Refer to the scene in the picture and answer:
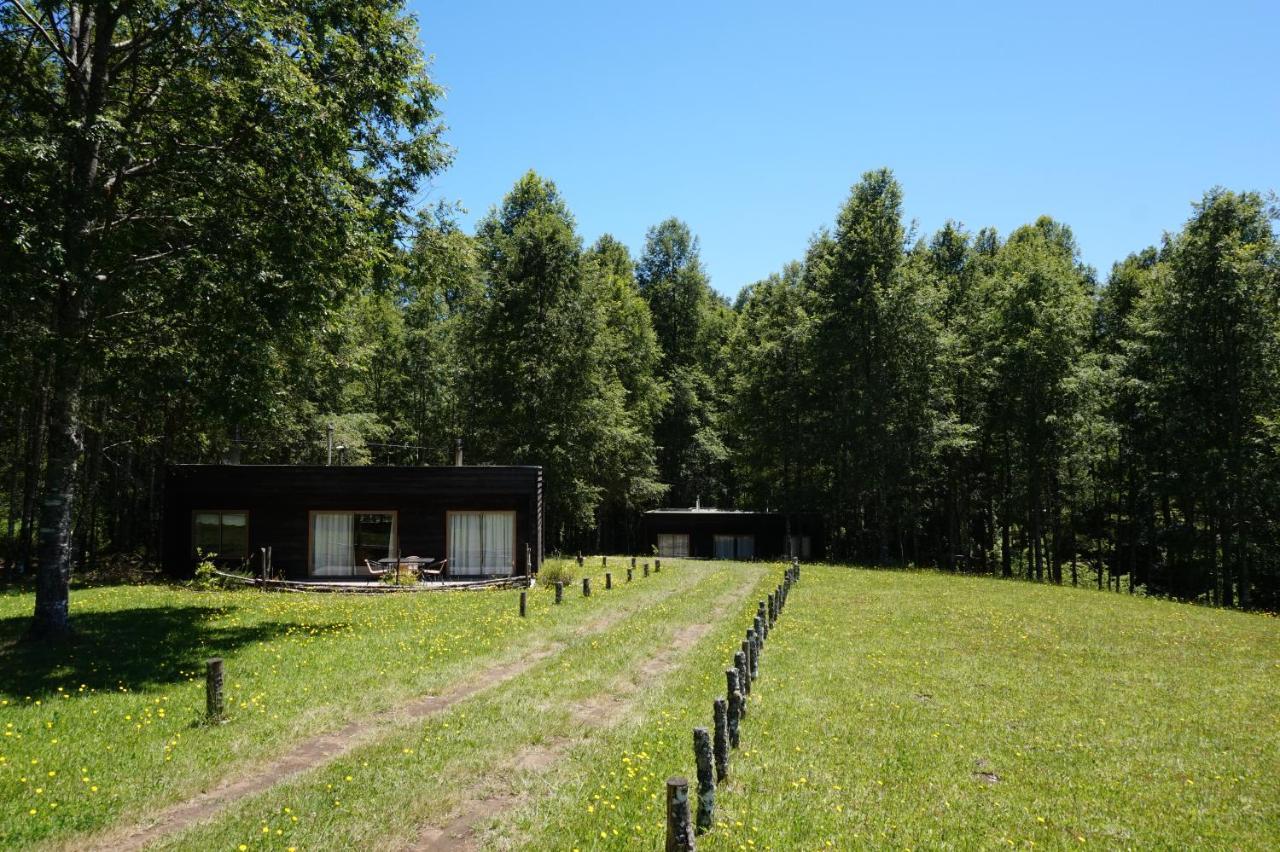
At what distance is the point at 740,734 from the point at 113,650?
12296 mm

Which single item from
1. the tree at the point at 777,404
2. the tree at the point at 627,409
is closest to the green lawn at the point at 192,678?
the tree at the point at 627,409

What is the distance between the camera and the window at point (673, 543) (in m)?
44.7

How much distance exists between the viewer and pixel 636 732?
384 inches

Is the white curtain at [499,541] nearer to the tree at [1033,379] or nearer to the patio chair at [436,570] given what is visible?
the patio chair at [436,570]

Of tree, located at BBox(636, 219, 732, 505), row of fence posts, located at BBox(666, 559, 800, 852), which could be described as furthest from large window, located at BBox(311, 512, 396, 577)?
tree, located at BBox(636, 219, 732, 505)

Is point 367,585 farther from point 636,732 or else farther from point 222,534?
point 636,732

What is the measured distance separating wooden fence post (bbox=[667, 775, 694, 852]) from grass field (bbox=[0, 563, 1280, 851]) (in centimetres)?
98

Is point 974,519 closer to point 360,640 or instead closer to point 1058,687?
point 1058,687

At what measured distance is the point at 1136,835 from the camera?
289 inches

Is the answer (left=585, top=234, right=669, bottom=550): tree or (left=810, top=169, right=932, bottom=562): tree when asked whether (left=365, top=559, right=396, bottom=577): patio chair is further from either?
(left=810, top=169, right=932, bottom=562): tree

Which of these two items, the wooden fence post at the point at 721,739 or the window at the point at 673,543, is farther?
the window at the point at 673,543

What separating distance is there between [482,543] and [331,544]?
5605mm

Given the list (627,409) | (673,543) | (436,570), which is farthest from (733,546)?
(436,570)

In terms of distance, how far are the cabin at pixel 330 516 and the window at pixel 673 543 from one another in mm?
18451
